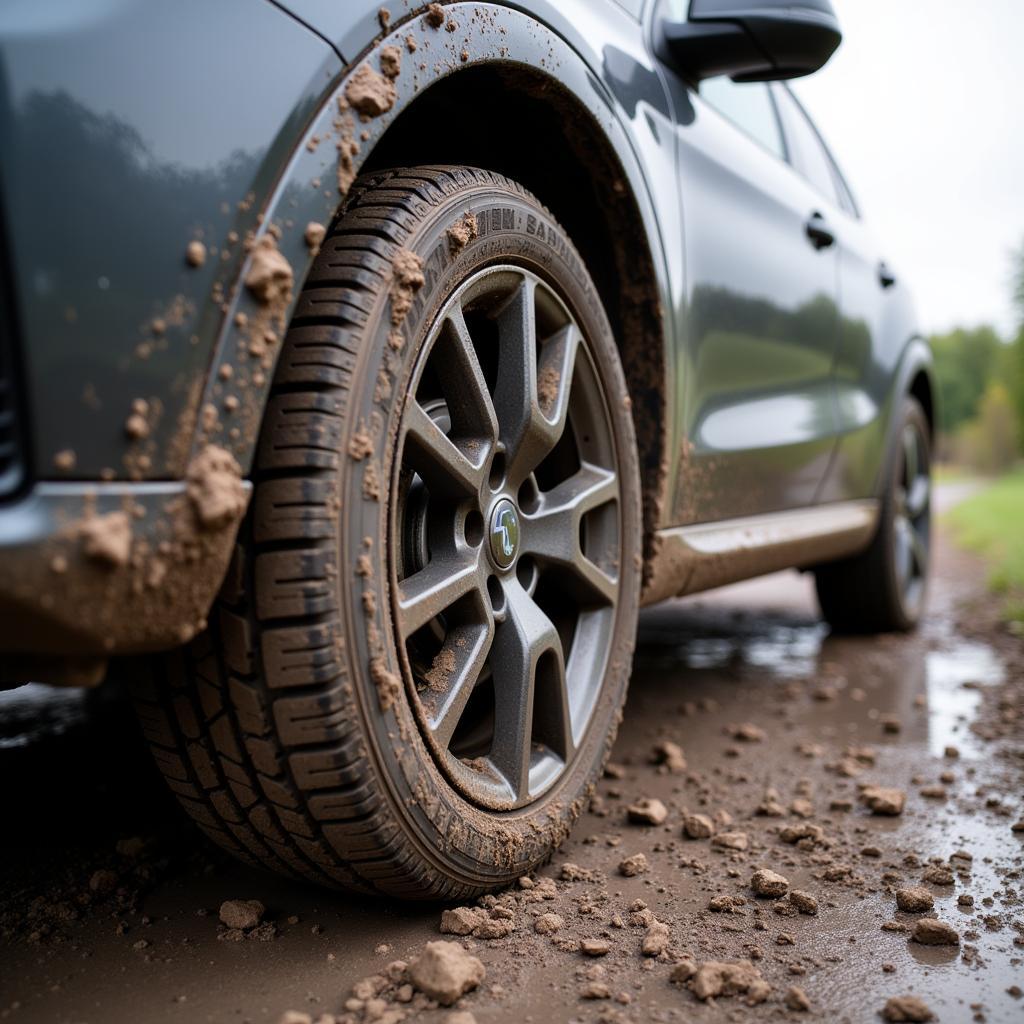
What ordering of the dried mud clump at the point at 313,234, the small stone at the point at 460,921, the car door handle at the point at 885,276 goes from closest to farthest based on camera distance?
the dried mud clump at the point at 313,234
the small stone at the point at 460,921
the car door handle at the point at 885,276

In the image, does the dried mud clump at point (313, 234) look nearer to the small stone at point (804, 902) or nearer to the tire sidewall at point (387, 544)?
the tire sidewall at point (387, 544)

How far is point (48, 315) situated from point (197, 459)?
191 mm

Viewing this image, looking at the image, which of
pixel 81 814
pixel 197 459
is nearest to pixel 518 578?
pixel 197 459

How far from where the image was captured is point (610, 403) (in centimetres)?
174

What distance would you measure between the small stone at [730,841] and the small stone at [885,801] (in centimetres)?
32

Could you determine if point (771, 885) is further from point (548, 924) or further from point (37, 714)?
point (37, 714)

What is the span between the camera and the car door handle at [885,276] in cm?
341

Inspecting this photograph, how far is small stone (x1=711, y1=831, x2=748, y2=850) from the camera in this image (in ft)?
5.46

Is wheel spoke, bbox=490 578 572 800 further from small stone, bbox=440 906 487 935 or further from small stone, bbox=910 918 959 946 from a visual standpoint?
small stone, bbox=910 918 959 946

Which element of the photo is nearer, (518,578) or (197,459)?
(197,459)

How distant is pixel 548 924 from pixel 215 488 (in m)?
0.75

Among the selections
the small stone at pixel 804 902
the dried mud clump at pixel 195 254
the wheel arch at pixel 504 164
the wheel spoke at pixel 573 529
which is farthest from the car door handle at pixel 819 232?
the dried mud clump at pixel 195 254

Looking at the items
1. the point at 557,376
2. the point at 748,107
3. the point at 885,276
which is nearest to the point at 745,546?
the point at 557,376

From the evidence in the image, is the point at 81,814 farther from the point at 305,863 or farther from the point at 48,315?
the point at 48,315
